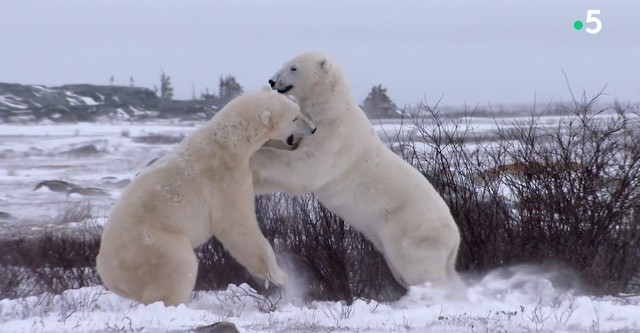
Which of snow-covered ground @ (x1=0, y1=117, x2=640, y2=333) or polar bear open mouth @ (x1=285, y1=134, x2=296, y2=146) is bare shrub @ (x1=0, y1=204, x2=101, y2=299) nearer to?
snow-covered ground @ (x1=0, y1=117, x2=640, y2=333)

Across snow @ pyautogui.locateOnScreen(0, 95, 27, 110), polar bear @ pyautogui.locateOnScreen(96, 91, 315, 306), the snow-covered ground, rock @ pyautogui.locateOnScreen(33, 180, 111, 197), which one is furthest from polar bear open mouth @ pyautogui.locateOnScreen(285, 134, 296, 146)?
snow @ pyautogui.locateOnScreen(0, 95, 27, 110)

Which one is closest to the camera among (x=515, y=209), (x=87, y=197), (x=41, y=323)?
(x=41, y=323)

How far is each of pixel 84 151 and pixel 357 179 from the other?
917 inches

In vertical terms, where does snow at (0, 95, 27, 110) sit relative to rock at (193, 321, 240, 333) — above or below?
above

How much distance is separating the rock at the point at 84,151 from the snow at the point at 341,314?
2163 cm

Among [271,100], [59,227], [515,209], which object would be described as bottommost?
[59,227]

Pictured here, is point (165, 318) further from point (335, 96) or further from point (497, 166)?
point (497, 166)

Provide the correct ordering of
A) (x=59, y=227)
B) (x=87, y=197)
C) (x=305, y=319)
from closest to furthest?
(x=305, y=319), (x=59, y=227), (x=87, y=197)

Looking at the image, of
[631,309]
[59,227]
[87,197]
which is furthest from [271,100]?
[87,197]

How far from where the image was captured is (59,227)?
498 inches

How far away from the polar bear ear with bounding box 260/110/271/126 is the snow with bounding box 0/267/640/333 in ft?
3.79

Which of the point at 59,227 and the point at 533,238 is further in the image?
the point at 59,227

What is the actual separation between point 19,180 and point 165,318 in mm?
18309

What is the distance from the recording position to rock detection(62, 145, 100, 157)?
26.7m
